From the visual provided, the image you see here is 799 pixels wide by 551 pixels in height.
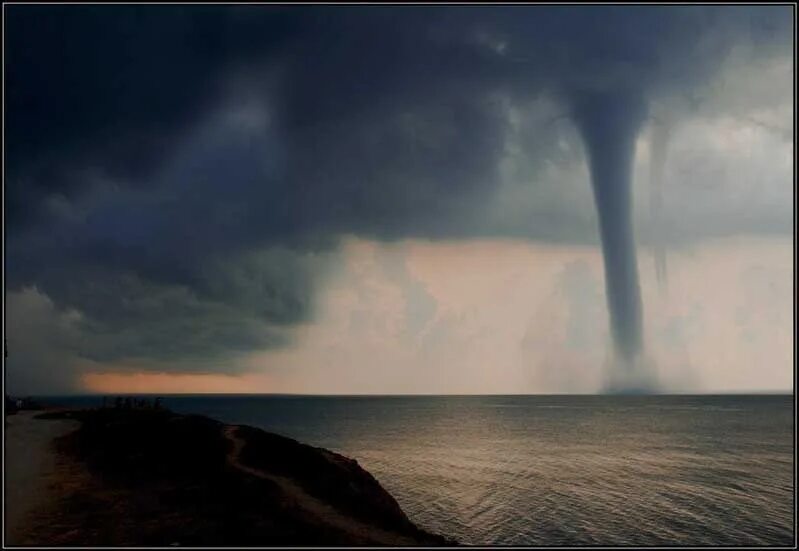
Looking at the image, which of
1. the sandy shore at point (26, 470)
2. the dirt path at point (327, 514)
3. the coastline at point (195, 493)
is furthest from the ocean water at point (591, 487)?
the sandy shore at point (26, 470)

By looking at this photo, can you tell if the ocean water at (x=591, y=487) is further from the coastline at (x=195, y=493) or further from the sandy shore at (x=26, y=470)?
the sandy shore at (x=26, y=470)

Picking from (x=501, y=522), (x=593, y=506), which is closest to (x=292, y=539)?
(x=501, y=522)

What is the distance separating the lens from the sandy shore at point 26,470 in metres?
23.7

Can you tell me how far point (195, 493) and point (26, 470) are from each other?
35.8ft

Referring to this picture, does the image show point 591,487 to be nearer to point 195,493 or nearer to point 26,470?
point 195,493

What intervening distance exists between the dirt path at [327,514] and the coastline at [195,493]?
0.09 metres

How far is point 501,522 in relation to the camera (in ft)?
164

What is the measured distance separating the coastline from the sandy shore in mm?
128

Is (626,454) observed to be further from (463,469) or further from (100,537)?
(100,537)

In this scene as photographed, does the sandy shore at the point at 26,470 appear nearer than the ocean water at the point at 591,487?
Yes

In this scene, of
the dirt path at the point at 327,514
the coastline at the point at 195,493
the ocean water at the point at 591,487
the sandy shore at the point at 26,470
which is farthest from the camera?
the ocean water at the point at 591,487

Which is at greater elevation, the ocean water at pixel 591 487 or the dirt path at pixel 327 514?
the dirt path at pixel 327 514

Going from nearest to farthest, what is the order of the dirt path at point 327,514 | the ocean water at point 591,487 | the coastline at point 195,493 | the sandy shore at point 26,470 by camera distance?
1. the coastline at point 195,493
2. the sandy shore at point 26,470
3. the dirt path at point 327,514
4. the ocean water at point 591,487

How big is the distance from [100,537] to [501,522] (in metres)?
36.7
